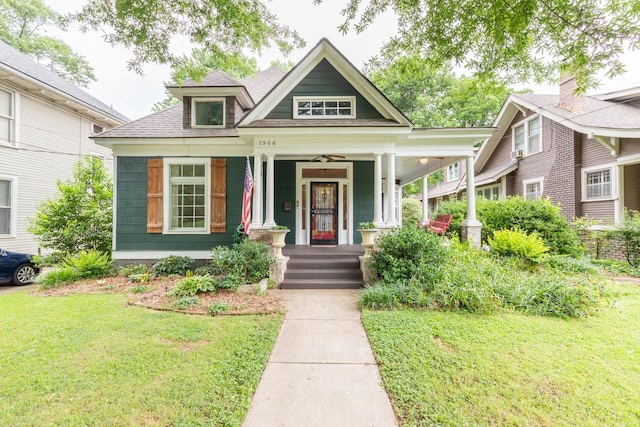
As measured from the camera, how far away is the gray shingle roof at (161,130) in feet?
24.5

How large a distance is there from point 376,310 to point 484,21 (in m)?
4.11

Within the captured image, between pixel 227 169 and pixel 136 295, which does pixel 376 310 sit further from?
pixel 227 169

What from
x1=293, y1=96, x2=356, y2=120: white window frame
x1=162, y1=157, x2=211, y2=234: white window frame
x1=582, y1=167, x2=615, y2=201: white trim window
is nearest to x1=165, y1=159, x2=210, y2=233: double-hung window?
x1=162, y1=157, x2=211, y2=234: white window frame

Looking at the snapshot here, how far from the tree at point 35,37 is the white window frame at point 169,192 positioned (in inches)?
573

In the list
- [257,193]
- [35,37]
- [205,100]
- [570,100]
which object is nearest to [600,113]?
[570,100]

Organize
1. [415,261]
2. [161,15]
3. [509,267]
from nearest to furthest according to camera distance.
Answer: [161,15], [415,261], [509,267]

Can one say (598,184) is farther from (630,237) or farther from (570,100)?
(570,100)

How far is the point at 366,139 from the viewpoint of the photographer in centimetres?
682

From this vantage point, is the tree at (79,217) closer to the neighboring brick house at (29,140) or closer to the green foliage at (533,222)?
the neighboring brick house at (29,140)

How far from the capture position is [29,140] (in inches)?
368

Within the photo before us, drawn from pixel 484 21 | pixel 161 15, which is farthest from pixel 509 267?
pixel 161 15

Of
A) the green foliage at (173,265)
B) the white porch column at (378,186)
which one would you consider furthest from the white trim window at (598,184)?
the green foliage at (173,265)

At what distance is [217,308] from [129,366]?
1673 mm

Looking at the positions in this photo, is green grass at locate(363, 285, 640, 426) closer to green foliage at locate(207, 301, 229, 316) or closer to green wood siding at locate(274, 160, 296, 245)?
green foliage at locate(207, 301, 229, 316)
